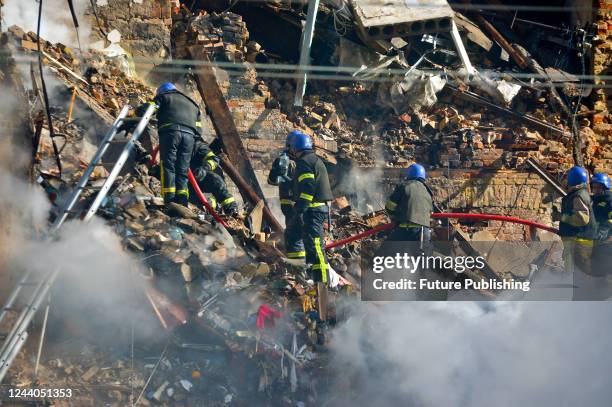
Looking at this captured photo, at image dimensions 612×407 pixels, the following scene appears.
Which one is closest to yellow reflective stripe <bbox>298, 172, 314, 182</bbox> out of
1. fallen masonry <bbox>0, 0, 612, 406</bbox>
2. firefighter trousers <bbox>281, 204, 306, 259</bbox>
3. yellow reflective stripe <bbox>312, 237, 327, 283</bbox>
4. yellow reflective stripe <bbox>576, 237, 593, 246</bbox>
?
firefighter trousers <bbox>281, 204, 306, 259</bbox>

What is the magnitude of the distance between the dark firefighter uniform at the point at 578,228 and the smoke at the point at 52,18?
23.0ft

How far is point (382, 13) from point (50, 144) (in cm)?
595

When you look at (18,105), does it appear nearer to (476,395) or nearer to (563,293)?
(476,395)

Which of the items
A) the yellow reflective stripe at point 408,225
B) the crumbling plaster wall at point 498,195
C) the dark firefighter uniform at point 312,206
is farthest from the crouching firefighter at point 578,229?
the crumbling plaster wall at point 498,195

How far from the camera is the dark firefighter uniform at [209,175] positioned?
10484 mm

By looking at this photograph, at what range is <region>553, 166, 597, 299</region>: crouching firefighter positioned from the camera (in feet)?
32.8

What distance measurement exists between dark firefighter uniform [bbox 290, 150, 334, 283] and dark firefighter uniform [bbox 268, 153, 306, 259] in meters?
0.13

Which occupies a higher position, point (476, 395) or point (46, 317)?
point (46, 317)

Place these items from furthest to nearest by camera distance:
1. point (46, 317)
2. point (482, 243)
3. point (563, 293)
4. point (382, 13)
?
point (382, 13), point (482, 243), point (563, 293), point (46, 317)

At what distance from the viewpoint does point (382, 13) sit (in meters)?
13.8

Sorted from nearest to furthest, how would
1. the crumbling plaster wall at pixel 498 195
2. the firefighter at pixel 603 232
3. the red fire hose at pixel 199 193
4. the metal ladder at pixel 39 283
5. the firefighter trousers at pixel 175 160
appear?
the metal ladder at pixel 39 283
the firefighter trousers at pixel 175 160
the firefighter at pixel 603 232
the red fire hose at pixel 199 193
the crumbling plaster wall at pixel 498 195

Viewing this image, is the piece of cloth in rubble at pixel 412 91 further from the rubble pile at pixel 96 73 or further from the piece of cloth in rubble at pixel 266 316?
the piece of cloth in rubble at pixel 266 316

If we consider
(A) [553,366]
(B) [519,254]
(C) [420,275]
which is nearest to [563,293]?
(A) [553,366]

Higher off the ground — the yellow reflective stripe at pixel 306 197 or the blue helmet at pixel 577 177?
the blue helmet at pixel 577 177
